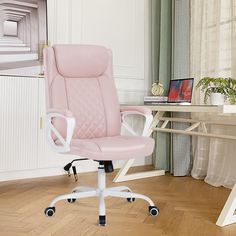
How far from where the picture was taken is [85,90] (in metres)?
2.23

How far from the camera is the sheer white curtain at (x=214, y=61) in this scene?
110 inches

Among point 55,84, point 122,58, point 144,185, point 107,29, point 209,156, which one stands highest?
point 107,29

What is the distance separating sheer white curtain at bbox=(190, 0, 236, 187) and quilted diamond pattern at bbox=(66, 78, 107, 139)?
1.15 metres

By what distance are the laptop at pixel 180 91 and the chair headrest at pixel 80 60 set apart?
2.81ft

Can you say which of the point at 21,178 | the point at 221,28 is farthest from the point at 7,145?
the point at 221,28

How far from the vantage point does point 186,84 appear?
2.94 metres

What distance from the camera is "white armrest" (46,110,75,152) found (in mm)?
1769

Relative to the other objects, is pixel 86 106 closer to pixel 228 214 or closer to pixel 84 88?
pixel 84 88

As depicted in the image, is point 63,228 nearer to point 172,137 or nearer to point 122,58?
point 172,137

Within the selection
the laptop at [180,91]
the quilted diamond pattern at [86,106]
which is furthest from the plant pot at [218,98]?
the quilted diamond pattern at [86,106]

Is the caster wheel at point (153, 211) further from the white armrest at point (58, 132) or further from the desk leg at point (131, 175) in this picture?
the desk leg at point (131, 175)

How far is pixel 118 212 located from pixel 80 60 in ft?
3.25

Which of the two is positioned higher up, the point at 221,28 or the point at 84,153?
the point at 221,28

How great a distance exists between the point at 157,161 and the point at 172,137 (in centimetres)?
31
